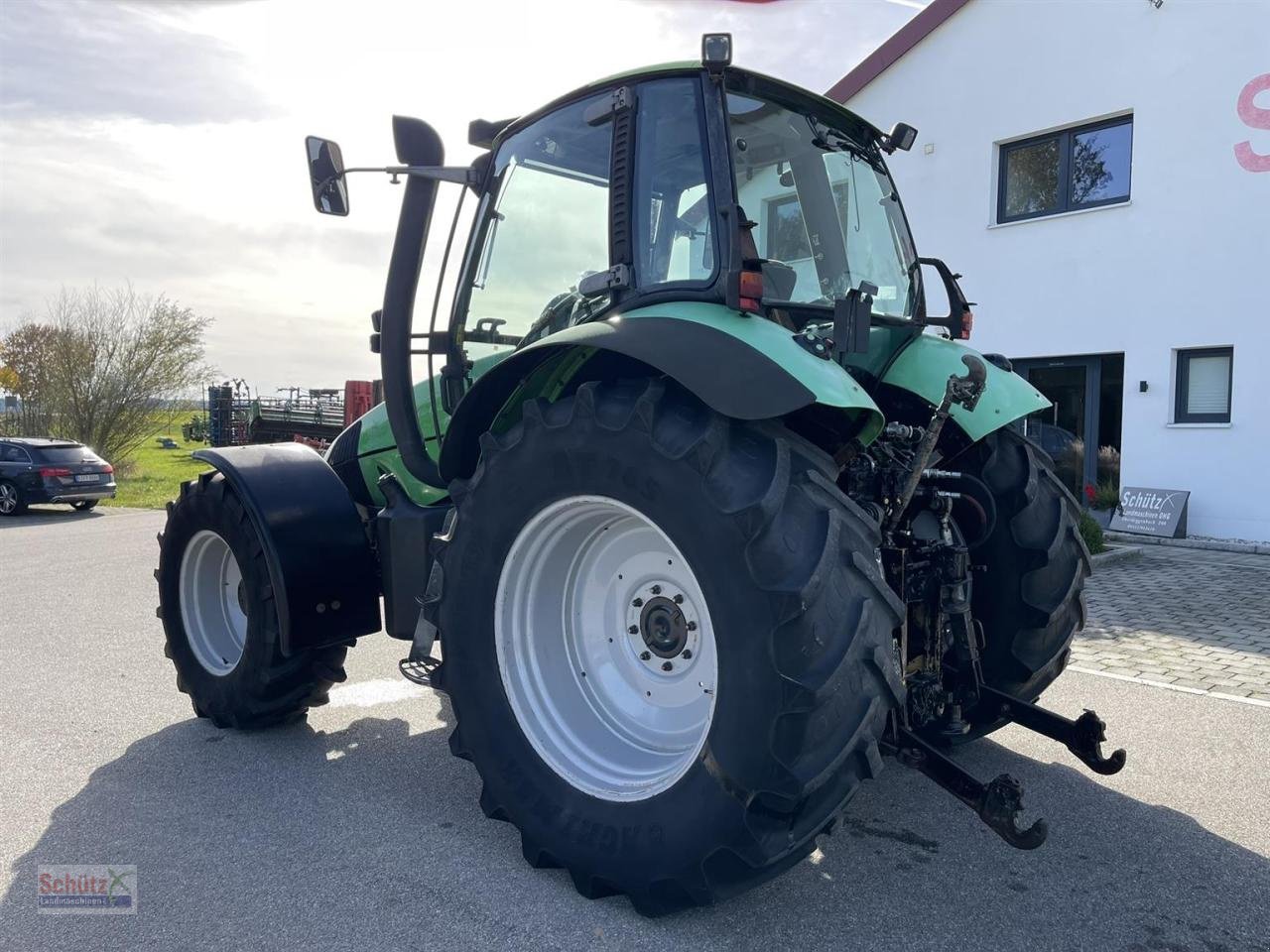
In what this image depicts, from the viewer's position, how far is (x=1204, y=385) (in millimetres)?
11109

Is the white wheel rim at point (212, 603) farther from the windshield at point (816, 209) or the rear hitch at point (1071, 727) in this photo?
the rear hitch at point (1071, 727)

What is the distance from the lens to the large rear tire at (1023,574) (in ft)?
11.6

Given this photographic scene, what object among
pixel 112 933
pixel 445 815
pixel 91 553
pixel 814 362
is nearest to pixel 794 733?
pixel 814 362

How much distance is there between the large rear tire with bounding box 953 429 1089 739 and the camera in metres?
3.54

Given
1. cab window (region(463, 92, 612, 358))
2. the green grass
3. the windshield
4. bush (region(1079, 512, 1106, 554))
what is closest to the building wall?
bush (region(1079, 512, 1106, 554))

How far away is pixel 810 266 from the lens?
11.5 ft

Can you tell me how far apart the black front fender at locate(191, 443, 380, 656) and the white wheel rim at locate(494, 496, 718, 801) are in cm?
118

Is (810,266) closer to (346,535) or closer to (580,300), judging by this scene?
(580,300)

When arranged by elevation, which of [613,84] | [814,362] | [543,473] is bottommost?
[543,473]

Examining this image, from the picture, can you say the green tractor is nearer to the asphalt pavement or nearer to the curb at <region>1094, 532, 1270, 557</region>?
the asphalt pavement

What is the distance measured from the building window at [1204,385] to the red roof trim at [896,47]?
546 cm

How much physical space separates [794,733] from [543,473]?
3.41ft

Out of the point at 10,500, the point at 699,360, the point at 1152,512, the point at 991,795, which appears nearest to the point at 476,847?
the point at 991,795

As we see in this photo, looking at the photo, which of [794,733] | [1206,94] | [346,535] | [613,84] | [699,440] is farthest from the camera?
[1206,94]
